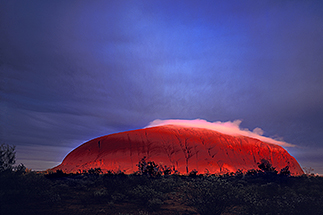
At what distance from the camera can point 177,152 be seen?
77.9 metres

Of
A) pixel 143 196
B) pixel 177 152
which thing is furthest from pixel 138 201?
pixel 177 152

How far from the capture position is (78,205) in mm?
12914

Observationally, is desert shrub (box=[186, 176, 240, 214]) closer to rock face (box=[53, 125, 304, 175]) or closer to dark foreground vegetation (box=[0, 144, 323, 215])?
A: dark foreground vegetation (box=[0, 144, 323, 215])

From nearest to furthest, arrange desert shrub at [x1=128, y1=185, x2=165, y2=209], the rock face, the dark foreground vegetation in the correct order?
the dark foreground vegetation → desert shrub at [x1=128, y1=185, x2=165, y2=209] → the rock face

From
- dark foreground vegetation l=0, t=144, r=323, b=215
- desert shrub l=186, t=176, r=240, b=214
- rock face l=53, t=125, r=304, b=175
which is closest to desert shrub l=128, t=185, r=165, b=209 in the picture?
dark foreground vegetation l=0, t=144, r=323, b=215

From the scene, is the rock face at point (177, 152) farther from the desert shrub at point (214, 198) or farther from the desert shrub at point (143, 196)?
the desert shrub at point (214, 198)

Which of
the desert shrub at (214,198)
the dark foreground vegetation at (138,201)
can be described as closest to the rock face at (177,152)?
the dark foreground vegetation at (138,201)

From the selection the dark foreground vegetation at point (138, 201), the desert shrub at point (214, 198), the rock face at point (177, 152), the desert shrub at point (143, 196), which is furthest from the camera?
the rock face at point (177, 152)

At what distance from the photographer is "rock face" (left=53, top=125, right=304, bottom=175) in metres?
72.5

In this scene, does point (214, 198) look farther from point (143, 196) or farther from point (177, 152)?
point (177, 152)

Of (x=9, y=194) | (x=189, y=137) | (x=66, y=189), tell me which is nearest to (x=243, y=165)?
(x=189, y=137)

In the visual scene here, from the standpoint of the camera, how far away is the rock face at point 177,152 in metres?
72.5

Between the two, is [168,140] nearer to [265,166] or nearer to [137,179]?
[265,166]

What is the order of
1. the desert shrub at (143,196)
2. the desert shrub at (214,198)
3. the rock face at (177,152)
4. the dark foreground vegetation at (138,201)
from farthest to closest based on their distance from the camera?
the rock face at (177,152) < the desert shrub at (143,196) < the dark foreground vegetation at (138,201) < the desert shrub at (214,198)
